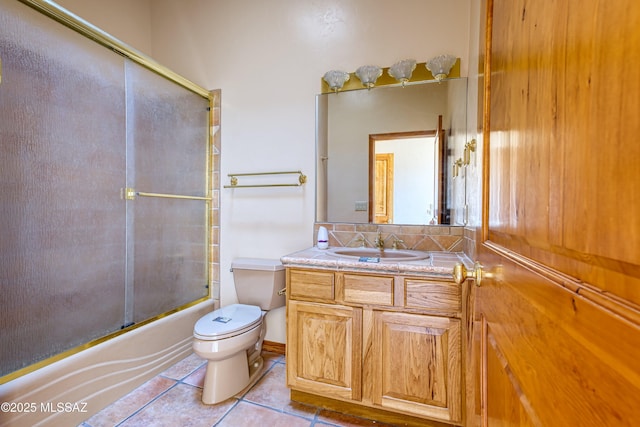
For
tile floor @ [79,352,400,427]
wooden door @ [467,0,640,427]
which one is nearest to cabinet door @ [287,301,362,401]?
tile floor @ [79,352,400,427]

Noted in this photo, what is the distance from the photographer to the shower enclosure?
1354mm

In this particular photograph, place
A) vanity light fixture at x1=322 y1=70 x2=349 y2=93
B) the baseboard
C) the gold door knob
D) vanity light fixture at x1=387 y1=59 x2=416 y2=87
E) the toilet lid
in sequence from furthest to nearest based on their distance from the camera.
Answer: the baseboard < vanity light fixture at x1=322 y1=70 x2=349 y2=93 < vanity light fixture at x1=387 y1=59 x2=416 y2=87 < the toilet lid < the gold door knob

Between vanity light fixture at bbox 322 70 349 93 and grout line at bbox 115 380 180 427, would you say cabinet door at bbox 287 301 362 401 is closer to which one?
grout line at bbox 115 380 180 427

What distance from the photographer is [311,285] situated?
1.53m

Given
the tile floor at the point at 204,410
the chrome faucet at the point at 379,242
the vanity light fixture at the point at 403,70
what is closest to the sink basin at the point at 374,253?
the chrome faucet at the point at 379,242

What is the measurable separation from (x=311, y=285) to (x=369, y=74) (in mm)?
1442

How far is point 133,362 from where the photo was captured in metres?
1.74

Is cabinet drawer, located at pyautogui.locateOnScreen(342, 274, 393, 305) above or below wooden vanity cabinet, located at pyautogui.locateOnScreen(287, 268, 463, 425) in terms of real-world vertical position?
above

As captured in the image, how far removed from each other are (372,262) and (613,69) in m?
1.23

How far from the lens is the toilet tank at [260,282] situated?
1989 millimetres

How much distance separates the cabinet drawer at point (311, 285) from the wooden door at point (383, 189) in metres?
0.64

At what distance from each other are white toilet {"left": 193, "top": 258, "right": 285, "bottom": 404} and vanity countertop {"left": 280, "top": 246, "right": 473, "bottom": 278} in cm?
49

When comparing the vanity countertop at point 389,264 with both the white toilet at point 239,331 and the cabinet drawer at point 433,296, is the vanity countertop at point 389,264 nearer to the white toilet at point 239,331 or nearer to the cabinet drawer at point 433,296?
the cabinet drawer at point 433,296

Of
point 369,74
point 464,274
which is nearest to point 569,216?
point 464,274
